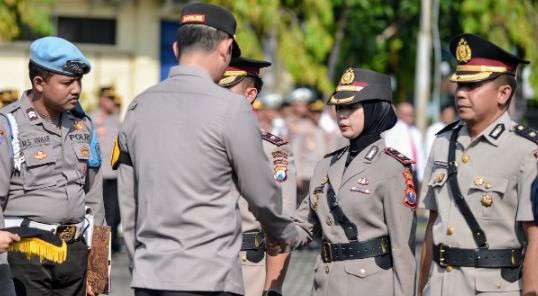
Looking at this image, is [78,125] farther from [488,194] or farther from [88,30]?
[88,30]

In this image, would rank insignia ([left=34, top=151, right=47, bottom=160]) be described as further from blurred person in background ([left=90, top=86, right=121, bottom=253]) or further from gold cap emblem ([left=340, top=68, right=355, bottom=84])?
blurred person in background ([left=90, top=86, right=121, bottom=253])

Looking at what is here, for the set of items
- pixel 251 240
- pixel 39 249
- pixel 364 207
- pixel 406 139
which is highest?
pixel 364 207

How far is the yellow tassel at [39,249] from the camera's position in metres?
6.63

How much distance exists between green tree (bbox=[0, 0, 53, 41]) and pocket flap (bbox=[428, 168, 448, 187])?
12570 millimetres

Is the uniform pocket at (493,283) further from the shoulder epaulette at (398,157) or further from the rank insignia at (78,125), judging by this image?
the rank insignia at (78,125)

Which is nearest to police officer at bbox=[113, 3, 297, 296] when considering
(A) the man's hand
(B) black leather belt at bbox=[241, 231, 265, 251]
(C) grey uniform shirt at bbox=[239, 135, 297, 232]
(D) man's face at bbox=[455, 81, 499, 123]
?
(A) the man's hand

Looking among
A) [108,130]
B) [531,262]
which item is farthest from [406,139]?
[531,262]

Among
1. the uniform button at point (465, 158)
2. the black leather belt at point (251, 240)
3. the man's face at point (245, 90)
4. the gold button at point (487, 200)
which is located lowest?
the black leather belt at point (251, 240)

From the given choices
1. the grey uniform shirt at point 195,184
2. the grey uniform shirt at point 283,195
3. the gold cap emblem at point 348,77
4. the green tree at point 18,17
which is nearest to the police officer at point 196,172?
the grey uniform shirt at point 195,184

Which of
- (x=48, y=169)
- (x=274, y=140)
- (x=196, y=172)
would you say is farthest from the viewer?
(x=274, y=140)

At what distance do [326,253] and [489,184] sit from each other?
1041 mm

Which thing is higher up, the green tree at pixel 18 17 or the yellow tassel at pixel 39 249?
the yellow tassel at pixel 39 249

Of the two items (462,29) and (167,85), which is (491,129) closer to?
(167,85)

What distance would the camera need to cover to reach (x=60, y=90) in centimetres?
744
